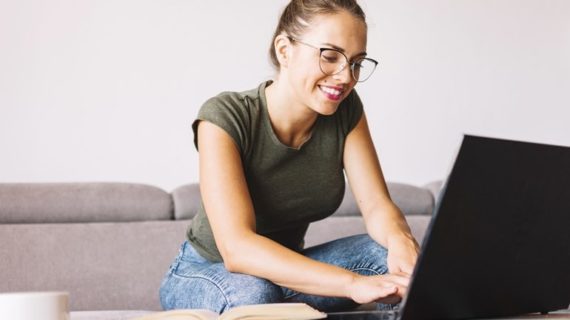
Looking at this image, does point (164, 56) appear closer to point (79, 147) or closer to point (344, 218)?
point (79, 147)

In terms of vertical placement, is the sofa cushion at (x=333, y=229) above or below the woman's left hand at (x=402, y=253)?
below

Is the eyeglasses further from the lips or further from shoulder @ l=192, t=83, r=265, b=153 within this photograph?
shoulder @ l=192, t=83, r=265, b=153

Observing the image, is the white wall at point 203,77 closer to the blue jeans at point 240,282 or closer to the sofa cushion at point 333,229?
the sofa cushion at point 333,229

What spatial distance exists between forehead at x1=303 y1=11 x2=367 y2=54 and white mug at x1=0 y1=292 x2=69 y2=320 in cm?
86

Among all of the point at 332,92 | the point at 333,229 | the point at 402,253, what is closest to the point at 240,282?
the point at 402,253

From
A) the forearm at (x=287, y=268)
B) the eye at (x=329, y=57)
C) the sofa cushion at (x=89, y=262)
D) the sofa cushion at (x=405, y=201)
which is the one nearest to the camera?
the forearm at (x=287, y=268)

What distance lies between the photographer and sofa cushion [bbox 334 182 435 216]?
9.02 feet

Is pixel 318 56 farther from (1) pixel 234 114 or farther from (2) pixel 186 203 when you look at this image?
(2) pixel 186 203

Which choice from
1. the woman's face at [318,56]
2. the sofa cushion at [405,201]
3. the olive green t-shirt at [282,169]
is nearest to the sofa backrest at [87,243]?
the sofa cushion at [405,201]

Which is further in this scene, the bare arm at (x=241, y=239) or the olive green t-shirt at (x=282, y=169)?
the olive green t-shirt at (x=282, y=169)

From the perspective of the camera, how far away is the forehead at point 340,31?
1585mm

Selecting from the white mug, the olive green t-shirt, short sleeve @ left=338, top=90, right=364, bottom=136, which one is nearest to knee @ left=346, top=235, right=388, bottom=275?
the olive green t-shirt

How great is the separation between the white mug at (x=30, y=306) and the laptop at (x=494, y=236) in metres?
0.41

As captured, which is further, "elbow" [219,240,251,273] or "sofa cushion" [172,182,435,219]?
"sofa cushion" [172,182,435,219]
